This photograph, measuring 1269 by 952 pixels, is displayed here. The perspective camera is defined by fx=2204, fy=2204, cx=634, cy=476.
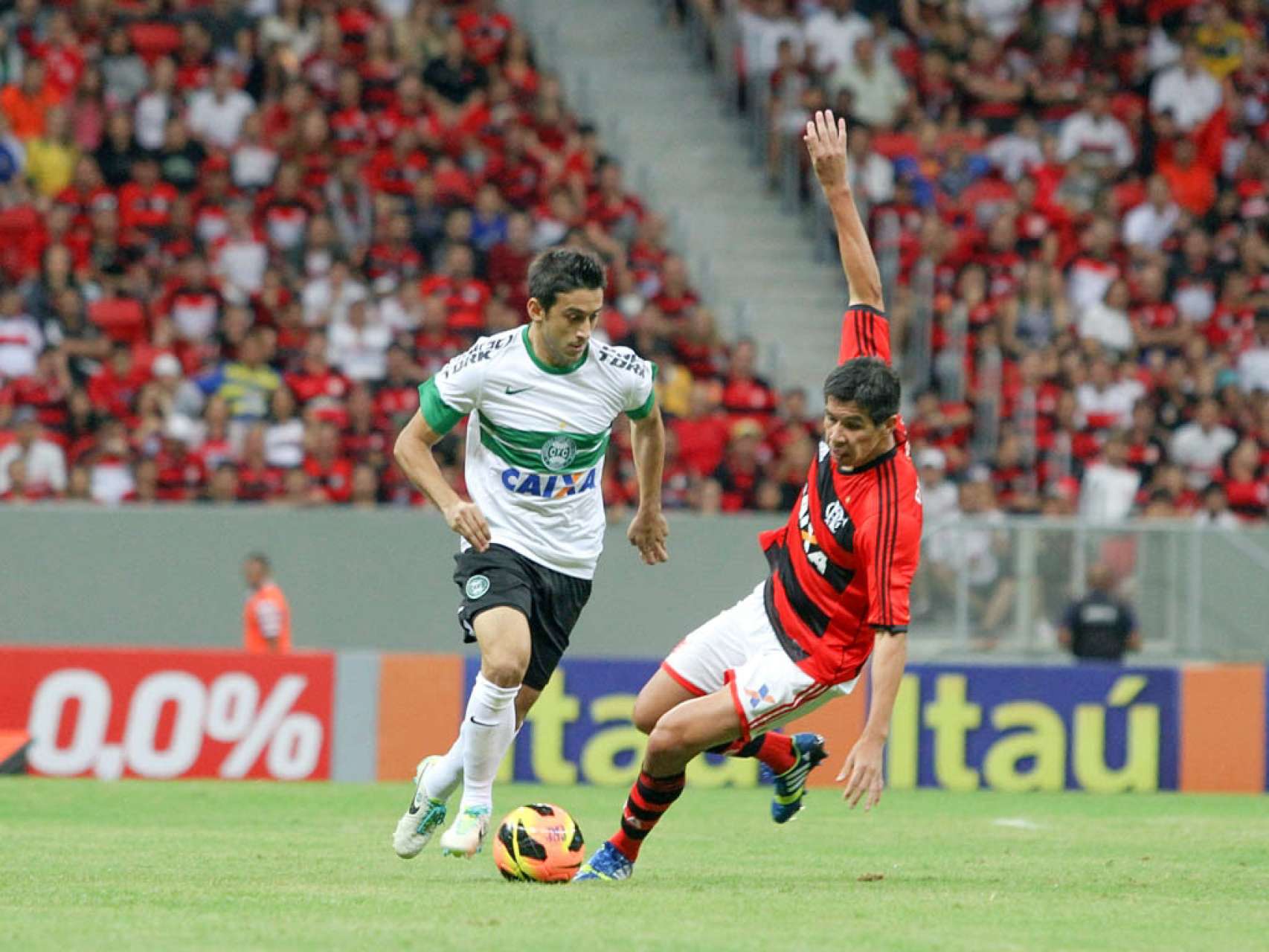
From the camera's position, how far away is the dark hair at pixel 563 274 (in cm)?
820

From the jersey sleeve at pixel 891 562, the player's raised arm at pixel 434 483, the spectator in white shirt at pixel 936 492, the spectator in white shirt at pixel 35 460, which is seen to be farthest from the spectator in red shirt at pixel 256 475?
the jersey sleeve at pixel 891 562

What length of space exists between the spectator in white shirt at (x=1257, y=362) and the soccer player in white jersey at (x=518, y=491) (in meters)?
12.7

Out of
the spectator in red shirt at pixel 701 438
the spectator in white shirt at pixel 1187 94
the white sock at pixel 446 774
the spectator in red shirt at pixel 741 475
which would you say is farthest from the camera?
the spectator in white shirt at pixel 1187 94

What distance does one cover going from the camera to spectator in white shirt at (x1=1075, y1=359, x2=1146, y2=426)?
19453 millimetres

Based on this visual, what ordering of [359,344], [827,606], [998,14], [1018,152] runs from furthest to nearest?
[998,14] < [1018,152] < [359,344] < [827,606]

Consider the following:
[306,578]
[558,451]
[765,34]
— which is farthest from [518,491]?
[765,34]

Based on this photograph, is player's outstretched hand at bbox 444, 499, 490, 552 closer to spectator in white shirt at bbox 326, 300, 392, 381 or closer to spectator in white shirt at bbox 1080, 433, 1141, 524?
spectator in white shirt at bbox 1080, 433, 1141, 524

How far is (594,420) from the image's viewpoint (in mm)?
8562

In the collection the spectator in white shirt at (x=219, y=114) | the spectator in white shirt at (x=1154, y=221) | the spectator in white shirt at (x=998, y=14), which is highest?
the spectator in white shirt at (x=998, y=14)

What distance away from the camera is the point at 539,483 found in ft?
27.9

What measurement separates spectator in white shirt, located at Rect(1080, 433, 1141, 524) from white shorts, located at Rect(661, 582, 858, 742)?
10.2 m

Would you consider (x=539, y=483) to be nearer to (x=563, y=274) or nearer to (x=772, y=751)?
(x=563, y=274)

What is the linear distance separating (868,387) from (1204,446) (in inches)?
483

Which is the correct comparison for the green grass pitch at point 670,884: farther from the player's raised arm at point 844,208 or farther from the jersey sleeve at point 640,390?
the player's raised arm at point 844,208
